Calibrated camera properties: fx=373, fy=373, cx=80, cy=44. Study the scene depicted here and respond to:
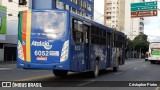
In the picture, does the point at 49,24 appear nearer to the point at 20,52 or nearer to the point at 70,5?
the point at 20,52

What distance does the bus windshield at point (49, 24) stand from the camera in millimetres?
16484

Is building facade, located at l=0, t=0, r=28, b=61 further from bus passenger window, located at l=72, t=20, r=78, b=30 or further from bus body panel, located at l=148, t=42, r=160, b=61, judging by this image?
bus passenger window, located at l=72, t=20, r=78, b=30

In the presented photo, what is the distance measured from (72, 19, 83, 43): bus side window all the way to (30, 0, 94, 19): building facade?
49.0m

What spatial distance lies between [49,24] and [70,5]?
61359 mm

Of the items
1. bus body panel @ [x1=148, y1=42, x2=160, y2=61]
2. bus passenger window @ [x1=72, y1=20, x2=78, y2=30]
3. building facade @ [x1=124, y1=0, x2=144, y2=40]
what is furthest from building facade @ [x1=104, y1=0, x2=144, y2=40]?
bus passenger window @ [x1=72, y1=20, x2=78, y2=30]

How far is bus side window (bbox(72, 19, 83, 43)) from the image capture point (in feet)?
55.9

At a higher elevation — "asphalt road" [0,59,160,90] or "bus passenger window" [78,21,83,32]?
"bus passenger window" [78,21,83,32]

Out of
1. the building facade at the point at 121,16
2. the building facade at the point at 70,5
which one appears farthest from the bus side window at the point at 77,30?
the building facade at the point at 121,16

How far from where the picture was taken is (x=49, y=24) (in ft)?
54.4

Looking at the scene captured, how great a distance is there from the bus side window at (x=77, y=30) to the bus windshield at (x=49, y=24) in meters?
0.67

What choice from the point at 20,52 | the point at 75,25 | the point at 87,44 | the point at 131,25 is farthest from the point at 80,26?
the point at 131,25

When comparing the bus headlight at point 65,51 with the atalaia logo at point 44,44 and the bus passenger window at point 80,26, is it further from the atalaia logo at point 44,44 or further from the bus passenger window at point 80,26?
the bus passenger window at point 80,26

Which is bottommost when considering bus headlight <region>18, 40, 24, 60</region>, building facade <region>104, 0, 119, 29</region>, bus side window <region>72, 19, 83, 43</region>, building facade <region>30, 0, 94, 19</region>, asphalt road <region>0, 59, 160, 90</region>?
asphalt road <region>0, 59, 160, 90</region>

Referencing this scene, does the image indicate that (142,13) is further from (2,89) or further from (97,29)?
(2,89)
